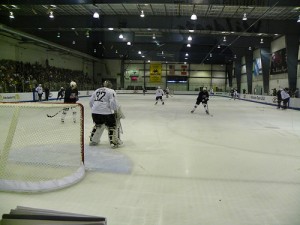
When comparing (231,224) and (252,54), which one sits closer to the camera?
(231,224)

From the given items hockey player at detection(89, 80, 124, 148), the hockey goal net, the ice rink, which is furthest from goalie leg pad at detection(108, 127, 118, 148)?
the hockey goal net

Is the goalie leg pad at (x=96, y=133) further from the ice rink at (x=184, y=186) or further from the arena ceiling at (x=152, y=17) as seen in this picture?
the arena ceiling at (x=152, y=17)

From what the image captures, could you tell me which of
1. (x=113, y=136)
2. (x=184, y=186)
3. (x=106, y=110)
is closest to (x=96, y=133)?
(x=113, y=136)

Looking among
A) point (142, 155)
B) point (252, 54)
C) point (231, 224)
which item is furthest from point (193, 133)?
point (252, 54)

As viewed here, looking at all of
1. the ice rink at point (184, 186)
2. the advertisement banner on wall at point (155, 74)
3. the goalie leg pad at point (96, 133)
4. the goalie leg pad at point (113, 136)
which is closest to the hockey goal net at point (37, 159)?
the ice rink at point (184, 186)

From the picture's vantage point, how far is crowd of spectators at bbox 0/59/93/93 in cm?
2248

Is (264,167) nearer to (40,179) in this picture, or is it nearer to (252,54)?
(40,179)

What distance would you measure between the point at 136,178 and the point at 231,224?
6.25 ft

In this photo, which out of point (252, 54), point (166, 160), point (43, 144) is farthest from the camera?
point (252, 54)

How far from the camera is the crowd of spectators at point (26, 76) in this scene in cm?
2248

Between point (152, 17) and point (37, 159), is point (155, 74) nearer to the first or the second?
point (152, 17)

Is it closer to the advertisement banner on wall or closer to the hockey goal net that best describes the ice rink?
the hockey goal net

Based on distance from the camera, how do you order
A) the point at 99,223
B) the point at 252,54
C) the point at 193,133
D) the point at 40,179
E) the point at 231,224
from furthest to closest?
the point at 252,54 < the point at 193,133 < the point at 40,179 < the point at 231,224 < the point at 99,223

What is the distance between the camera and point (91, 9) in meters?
19.6
